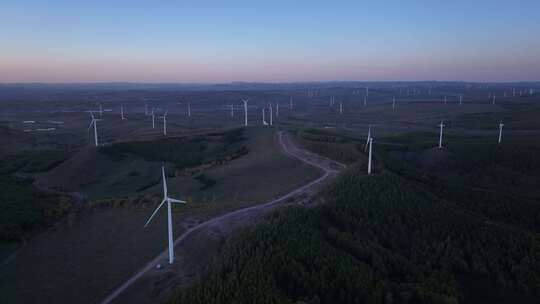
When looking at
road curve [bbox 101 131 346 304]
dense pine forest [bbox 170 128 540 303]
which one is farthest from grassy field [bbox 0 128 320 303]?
dense pine forest [bbox 170 128 540 303]

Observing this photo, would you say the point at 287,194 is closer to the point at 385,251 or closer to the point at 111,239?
the point at 385,251

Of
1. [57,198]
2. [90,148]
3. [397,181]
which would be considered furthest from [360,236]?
[90,148]

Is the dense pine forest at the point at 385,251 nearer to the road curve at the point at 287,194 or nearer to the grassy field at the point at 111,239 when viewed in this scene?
the road curve at the point at 287,194

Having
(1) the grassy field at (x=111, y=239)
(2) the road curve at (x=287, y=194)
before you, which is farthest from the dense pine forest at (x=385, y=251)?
(1) the grassy field at (x=111, y=239)

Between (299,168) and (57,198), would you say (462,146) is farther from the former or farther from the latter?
(57,198)

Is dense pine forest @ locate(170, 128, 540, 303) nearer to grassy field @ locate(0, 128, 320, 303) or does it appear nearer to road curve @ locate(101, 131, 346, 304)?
road curve @ locate(101, 131, 346, 304)
